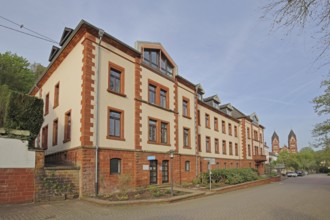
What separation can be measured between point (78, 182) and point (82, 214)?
4300 mm

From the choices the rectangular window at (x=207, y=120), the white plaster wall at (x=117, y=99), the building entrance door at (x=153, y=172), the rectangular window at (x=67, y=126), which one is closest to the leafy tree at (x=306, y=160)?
→ the rectangular window at (x=207, y=120)

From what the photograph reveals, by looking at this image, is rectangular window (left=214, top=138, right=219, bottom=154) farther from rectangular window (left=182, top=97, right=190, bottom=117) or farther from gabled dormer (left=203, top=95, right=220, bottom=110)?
rectangular window (left=182, top=97, right=190, bottom=117)

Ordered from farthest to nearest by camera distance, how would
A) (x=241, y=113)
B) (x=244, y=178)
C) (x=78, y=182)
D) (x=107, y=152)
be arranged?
(x=241, y=113)
(x=244, y=178)
(x=107, y=152)
(x=78, y=182)

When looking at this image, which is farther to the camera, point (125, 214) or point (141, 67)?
point (141, 67)

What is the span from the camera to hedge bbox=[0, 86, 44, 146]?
13125mm

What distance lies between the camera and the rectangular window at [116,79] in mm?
18109

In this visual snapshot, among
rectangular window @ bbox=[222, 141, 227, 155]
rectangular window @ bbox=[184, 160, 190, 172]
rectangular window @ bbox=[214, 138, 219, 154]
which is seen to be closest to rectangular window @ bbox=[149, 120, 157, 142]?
rectangular window @ bbox=[184, 160, 190, 172]

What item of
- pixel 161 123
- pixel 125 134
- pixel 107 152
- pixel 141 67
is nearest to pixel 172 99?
pixel 161 123

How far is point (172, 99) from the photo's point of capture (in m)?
23.8

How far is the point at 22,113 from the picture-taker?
528 inches

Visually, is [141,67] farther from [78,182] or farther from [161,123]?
[78,182]

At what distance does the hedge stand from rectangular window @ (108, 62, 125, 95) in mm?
5054

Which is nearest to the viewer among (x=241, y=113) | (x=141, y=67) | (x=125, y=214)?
(x=125, y=214)

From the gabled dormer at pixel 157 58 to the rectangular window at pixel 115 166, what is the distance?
25.2 feet
